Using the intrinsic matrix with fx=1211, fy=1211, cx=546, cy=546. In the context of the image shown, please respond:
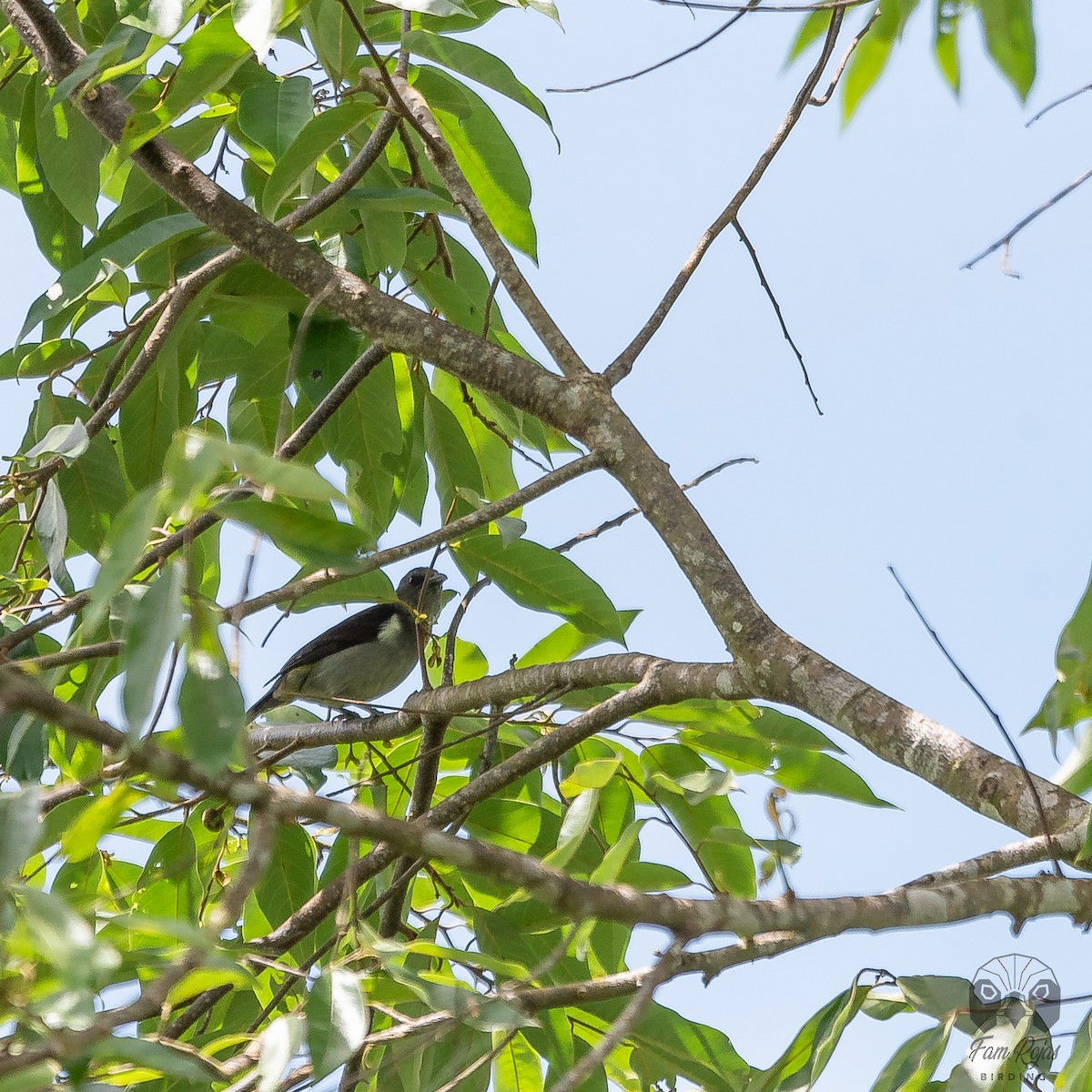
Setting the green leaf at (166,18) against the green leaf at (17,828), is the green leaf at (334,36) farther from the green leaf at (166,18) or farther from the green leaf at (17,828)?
the green leaf at (17,828)

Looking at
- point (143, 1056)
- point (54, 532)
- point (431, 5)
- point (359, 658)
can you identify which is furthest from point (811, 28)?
point (359, 658)

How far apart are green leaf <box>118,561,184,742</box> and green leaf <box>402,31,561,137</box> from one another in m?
2.01

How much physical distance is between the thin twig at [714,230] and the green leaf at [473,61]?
578mm

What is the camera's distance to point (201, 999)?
9.10 feet

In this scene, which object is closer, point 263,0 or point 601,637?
point 263,0

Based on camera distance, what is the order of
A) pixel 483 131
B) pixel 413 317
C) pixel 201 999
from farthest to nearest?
pixel 483 131
pixel 413 317
pixel 201 999

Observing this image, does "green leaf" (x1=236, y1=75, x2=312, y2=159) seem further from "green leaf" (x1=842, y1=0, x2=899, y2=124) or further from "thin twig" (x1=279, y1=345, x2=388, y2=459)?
"green leaf" (x1=842, y1=0, x2=899, y2=124)

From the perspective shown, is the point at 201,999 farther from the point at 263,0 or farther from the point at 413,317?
the point at 263,0

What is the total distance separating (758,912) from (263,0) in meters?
1.62

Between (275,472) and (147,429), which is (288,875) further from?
(275,472)

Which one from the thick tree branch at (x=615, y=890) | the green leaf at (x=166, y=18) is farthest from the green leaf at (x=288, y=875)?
the green leaf at (x=166, y=18)

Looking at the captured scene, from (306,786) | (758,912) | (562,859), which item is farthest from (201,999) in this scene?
(758,912)

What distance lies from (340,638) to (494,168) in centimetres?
474

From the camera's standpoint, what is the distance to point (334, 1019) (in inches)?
70.7
